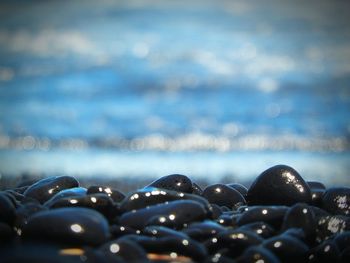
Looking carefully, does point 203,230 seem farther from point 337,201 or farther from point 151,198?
point 337,201

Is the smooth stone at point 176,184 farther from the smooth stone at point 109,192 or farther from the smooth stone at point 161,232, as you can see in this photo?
the smooth stone at point 161,232

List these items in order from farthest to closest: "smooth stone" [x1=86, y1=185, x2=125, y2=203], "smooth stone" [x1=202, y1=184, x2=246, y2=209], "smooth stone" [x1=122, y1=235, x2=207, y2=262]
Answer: "smooth stone" [x1=202, y1=184, x2=246, y2=209]
"smooth stone" [x1=86, y1=185, x2=125, y2=203]
"smooth stone" [x1=122, y1=235, x2=207, y2=262]

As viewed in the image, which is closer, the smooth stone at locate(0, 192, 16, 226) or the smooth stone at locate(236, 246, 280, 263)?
the smooth stone at locate(236, 246, 280, 263)

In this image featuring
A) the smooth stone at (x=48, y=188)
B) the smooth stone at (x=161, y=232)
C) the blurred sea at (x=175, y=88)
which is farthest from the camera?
the blurred sea at (x=175, y=88)

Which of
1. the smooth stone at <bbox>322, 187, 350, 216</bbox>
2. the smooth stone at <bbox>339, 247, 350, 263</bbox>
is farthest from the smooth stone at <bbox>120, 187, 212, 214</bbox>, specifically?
the smooth stone at <bbox>322, 187, 350, 216</bbox>

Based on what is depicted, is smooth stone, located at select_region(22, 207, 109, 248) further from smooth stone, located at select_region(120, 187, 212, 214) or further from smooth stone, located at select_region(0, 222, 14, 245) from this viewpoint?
smooth stone, located at select_region(120, 187, 212, 214)

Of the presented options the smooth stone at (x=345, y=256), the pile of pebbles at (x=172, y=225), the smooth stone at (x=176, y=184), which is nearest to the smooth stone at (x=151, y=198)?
the pile of pebbles at (x=172, y=225)
